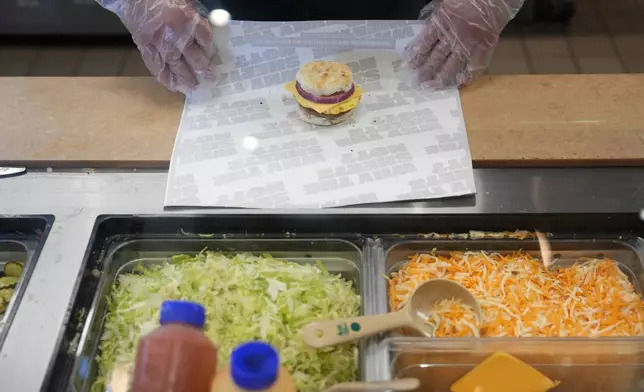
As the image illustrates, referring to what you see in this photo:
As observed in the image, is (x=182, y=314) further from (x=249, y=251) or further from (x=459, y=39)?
(x=459, y=39)

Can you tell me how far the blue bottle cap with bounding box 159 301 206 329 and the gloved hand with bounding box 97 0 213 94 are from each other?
1033 mm

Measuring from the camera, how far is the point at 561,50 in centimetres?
269

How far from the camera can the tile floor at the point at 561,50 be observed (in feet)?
8.80

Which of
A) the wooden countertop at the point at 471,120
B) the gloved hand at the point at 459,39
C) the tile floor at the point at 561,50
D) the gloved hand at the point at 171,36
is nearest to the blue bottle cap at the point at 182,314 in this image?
the wooden countertop at the point at 471,120

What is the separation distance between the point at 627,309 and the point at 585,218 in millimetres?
245

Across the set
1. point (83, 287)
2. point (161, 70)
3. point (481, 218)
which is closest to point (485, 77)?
point (481, 218)

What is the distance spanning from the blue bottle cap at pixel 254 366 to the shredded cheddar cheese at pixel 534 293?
1.73 feet

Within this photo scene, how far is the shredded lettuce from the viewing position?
1.35 metres

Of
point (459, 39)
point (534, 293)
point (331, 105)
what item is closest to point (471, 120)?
point (459, 39)

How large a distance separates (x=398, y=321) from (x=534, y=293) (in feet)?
1.25

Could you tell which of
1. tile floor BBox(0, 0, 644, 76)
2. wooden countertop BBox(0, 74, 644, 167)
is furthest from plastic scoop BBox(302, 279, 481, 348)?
tile floor BBox(0, 0, 644, 76)

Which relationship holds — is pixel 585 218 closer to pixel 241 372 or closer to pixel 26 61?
pixel 241 372

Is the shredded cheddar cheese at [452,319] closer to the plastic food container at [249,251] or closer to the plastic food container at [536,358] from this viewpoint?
the plastic food container at [536,358]

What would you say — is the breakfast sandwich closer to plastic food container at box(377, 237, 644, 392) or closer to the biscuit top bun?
the biscuit top bun
